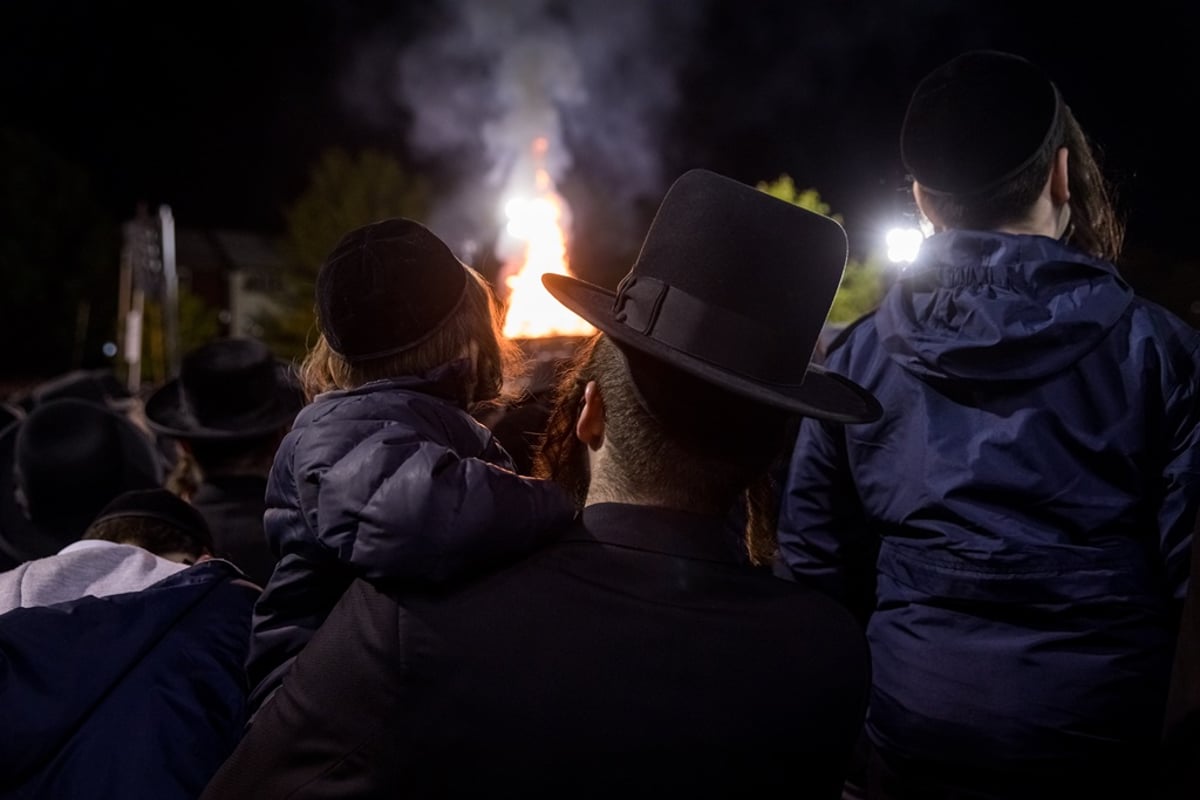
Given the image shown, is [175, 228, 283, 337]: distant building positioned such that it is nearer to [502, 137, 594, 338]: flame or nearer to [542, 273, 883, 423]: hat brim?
[502, 137, 594, 338]: flame

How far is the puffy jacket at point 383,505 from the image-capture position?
4.91 feet

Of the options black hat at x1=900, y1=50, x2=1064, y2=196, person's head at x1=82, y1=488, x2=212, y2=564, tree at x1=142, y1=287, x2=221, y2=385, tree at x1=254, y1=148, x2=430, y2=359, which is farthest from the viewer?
tree at x1=254, y1=148, x2=430, y2=359

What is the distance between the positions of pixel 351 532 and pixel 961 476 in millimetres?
1404

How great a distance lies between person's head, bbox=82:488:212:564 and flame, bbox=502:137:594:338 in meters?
10.8

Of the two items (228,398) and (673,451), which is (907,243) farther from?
(673,451)

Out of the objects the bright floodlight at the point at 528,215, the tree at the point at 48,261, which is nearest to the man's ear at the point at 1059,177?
the bright floodlight at the point at 528,215

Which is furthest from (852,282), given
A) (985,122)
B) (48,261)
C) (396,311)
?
(48,261)

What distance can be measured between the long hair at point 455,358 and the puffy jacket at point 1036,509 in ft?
3.89

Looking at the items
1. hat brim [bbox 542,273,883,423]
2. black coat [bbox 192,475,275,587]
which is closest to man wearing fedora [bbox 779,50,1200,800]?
hat brim [bbox 542,273,883,423]

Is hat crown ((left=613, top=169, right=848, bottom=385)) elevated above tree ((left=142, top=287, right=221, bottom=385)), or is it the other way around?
hat crown ((left=613, top=169, right=848, bottom=385))

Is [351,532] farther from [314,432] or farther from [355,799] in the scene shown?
[314,432]

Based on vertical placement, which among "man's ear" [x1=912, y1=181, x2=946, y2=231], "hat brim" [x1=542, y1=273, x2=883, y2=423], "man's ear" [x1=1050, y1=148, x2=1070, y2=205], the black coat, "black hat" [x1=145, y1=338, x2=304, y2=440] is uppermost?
"man's ear" [x1=1050, y1=148, x2=1070, y2=205]

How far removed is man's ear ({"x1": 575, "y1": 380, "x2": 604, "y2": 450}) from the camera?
5.45 feet

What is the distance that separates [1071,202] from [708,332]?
4.93ft
